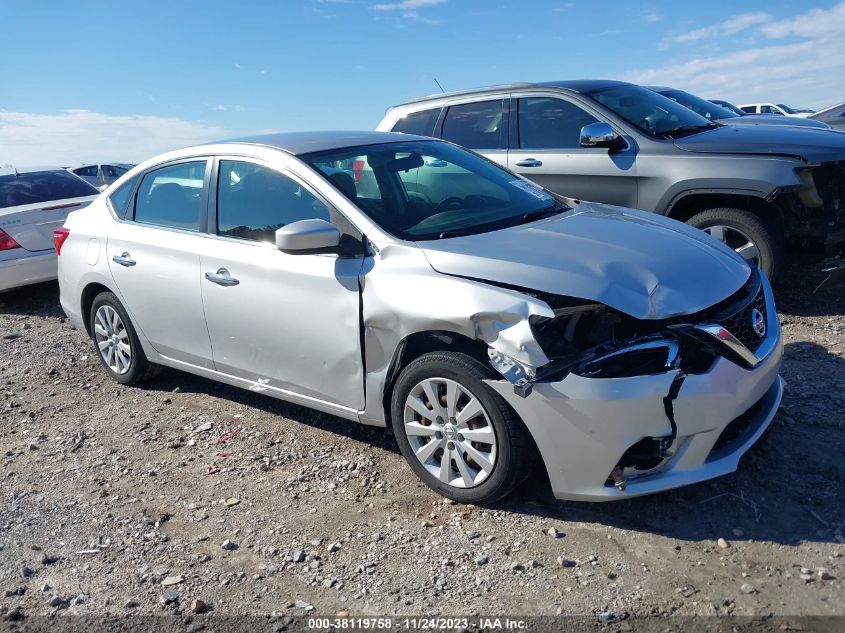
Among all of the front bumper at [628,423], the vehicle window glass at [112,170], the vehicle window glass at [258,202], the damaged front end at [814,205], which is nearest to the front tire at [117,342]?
the vehicle window glass at [258,202]

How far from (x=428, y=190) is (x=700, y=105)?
6.51 metres

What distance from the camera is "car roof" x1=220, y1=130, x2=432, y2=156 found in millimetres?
4477

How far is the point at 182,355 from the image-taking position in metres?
4.96

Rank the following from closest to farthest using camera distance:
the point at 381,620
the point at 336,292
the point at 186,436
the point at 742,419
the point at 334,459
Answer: the point at 381,620
the point at 742,419
the point at 336,292
the point at 334,459
the point at 186,436

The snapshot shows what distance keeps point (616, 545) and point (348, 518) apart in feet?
4.04

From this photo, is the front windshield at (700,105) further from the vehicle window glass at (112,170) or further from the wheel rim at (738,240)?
the vehicle window glass at (112,170)

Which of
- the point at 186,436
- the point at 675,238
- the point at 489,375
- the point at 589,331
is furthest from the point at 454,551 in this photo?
the point at 186,436

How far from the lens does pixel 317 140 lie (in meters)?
4.65

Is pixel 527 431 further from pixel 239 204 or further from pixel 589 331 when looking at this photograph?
pixel 239 204

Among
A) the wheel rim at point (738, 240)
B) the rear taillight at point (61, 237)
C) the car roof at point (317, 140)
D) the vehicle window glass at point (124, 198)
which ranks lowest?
the wheel rim at point (738, 240)

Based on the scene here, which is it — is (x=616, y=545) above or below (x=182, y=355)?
below

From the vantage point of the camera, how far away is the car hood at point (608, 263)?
3320 mm

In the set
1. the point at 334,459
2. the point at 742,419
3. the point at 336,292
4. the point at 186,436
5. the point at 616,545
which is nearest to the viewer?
the point at 616,545

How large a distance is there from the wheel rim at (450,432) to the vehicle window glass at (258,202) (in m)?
1.13
